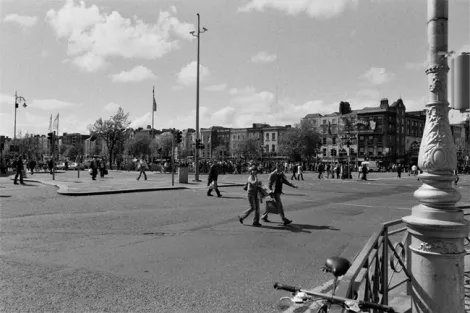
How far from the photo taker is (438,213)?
10.9ft

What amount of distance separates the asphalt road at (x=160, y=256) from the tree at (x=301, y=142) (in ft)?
237

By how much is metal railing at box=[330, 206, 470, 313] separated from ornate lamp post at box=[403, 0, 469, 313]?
0.38 meters

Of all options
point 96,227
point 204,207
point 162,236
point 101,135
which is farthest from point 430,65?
point 101,135

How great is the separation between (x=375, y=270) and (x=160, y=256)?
423 cm

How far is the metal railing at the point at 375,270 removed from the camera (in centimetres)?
262

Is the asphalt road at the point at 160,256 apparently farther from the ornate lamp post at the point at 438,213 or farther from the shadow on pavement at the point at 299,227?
the ornate lamp post at the point at 438,213

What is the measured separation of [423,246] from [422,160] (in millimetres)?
778

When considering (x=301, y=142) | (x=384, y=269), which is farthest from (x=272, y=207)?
(x=301, y=142)

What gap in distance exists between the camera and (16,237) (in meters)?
8.38

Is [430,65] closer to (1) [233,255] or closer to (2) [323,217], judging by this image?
(1) [233,255]

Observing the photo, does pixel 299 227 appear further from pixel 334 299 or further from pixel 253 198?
pixel 334 299

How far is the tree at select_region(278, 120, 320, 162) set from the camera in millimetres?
84806

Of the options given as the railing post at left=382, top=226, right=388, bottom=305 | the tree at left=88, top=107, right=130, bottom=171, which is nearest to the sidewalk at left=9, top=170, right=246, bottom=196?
the railing post at left=382, top=226, right=388, bottom=305

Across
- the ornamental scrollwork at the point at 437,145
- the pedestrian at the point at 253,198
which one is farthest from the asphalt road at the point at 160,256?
the ornamental scrollwork at the point at 437,145
